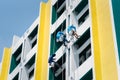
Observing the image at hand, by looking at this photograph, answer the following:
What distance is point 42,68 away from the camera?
102 ft

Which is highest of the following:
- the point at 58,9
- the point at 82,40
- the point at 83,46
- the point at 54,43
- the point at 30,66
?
the point at 58,9

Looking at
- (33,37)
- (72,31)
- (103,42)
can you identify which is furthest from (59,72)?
(33,37)

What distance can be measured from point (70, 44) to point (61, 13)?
20.6 ft

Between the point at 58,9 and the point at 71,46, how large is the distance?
22.9ft

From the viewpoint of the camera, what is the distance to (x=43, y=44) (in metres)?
32.8

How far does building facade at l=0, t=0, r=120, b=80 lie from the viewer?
24562 mm

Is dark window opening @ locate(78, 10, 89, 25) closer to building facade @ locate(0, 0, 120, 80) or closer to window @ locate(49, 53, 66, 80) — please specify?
building facade @ locate(0, 0, 120, 80)

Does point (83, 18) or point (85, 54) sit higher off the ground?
point (83, 18)

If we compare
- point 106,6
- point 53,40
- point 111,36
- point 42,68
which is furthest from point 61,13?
point 111,36

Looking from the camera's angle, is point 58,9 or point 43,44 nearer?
point 43,44

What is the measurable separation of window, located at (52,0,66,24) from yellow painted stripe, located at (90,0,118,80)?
19.8ft

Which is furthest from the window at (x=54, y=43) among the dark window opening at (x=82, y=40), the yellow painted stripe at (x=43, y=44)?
the dark window opening at (x=82, y=40)

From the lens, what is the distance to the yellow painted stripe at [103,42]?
922 inches

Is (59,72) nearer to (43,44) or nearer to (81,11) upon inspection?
(43,44)
